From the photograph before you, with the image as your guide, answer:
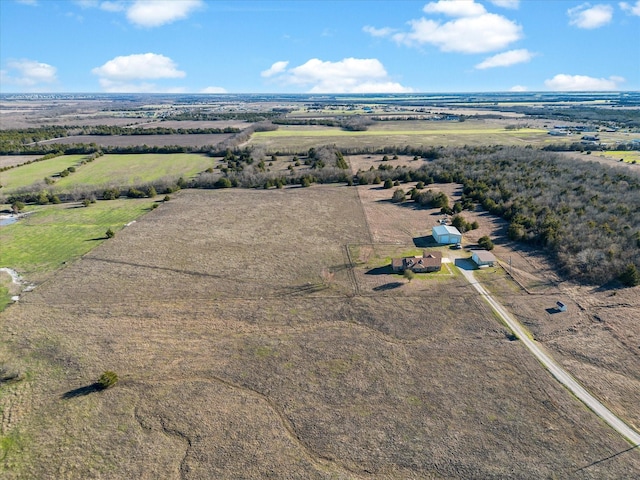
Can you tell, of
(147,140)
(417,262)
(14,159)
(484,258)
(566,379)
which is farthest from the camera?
(147,140)

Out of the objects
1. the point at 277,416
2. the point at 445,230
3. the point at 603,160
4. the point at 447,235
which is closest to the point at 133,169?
the point at 445,230

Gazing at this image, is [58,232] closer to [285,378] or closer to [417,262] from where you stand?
[285,378]

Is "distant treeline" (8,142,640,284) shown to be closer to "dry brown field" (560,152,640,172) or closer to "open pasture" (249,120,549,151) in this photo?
"dry brown field" (560,152,640,172)

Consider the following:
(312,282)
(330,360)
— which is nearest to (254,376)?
(330,360)

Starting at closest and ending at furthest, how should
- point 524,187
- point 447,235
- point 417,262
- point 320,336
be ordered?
point 320,336
point 417,262
point 447,235
point 524,187

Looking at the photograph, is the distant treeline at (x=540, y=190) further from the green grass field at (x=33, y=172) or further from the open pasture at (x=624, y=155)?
the green grass field at (x=33, y=172)

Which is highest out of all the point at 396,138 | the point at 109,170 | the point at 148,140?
the point at 396,138

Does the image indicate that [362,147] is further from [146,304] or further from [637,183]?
[146,304]
